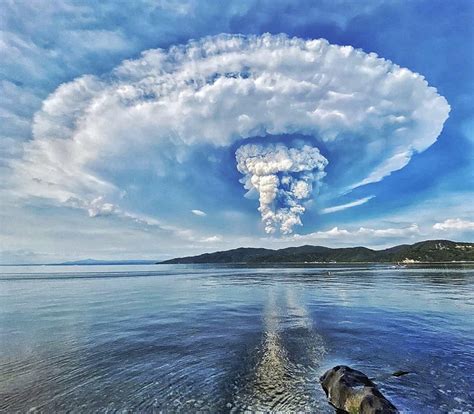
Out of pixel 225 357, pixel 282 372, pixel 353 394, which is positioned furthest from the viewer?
pixel 225 357

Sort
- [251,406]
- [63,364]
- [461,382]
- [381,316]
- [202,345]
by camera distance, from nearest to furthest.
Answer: [251,406], [461,382], [63,364], [202,345], [381,316]

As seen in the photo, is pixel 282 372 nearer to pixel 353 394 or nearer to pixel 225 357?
pixel 225 357

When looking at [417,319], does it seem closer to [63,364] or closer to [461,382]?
[461,382]

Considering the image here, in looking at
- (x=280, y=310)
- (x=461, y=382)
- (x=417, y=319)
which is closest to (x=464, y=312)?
(x=417, y=319)

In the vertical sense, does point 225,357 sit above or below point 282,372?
above

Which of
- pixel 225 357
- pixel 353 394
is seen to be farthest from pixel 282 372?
pixel 353 394

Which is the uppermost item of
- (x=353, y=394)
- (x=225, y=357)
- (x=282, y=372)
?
(x=225, y=357)

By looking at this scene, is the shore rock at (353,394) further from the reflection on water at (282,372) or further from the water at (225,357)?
the reflection on water at (282,372)

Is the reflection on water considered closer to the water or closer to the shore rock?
the water
